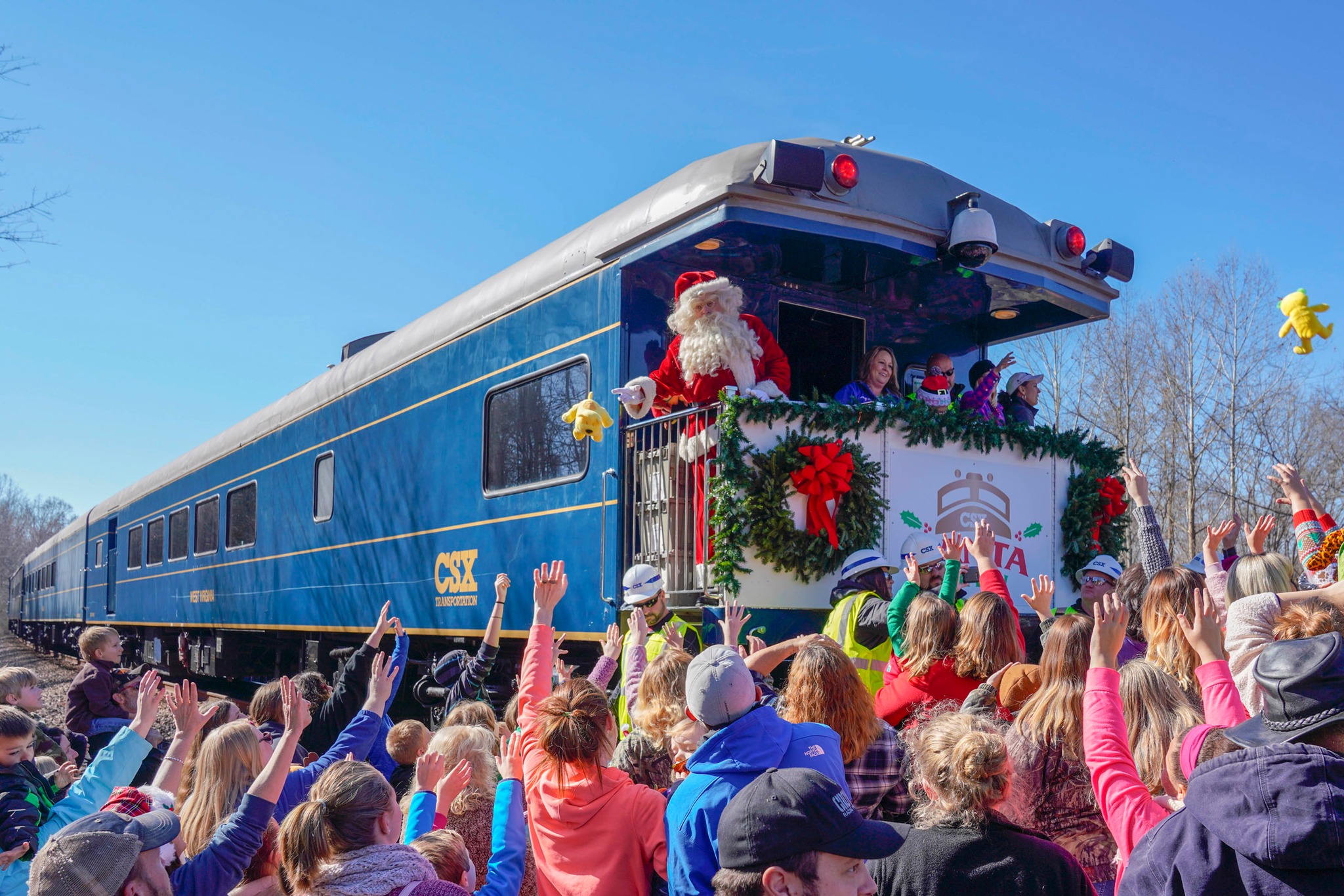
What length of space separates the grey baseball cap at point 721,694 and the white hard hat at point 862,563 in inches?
99.0

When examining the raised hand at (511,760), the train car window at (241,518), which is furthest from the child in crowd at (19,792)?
the train car window at (241,518)

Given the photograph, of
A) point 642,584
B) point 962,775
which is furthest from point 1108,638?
point 642,584

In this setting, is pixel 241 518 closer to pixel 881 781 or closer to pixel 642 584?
pixel 642 584

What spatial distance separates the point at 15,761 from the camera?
3219 millimetres

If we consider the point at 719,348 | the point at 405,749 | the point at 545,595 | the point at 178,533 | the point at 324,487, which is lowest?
the point at 405,749

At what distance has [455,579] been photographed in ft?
23.7

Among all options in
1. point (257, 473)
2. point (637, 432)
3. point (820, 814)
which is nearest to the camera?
point (820, 814)

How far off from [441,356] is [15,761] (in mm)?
4701

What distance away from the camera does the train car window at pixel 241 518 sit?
11703 mm

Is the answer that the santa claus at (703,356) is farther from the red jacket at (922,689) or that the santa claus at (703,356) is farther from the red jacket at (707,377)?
the red jacket at (922,689)

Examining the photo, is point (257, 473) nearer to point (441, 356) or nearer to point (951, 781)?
point (441, 356)

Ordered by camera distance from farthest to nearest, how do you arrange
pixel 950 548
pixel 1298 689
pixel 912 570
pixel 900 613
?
pixel 950 548 < pixel 912 570 < pixel 900 613 < pixel 1298 689

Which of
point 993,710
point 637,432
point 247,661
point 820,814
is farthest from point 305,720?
point 247,661

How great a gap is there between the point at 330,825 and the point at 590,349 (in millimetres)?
3932
